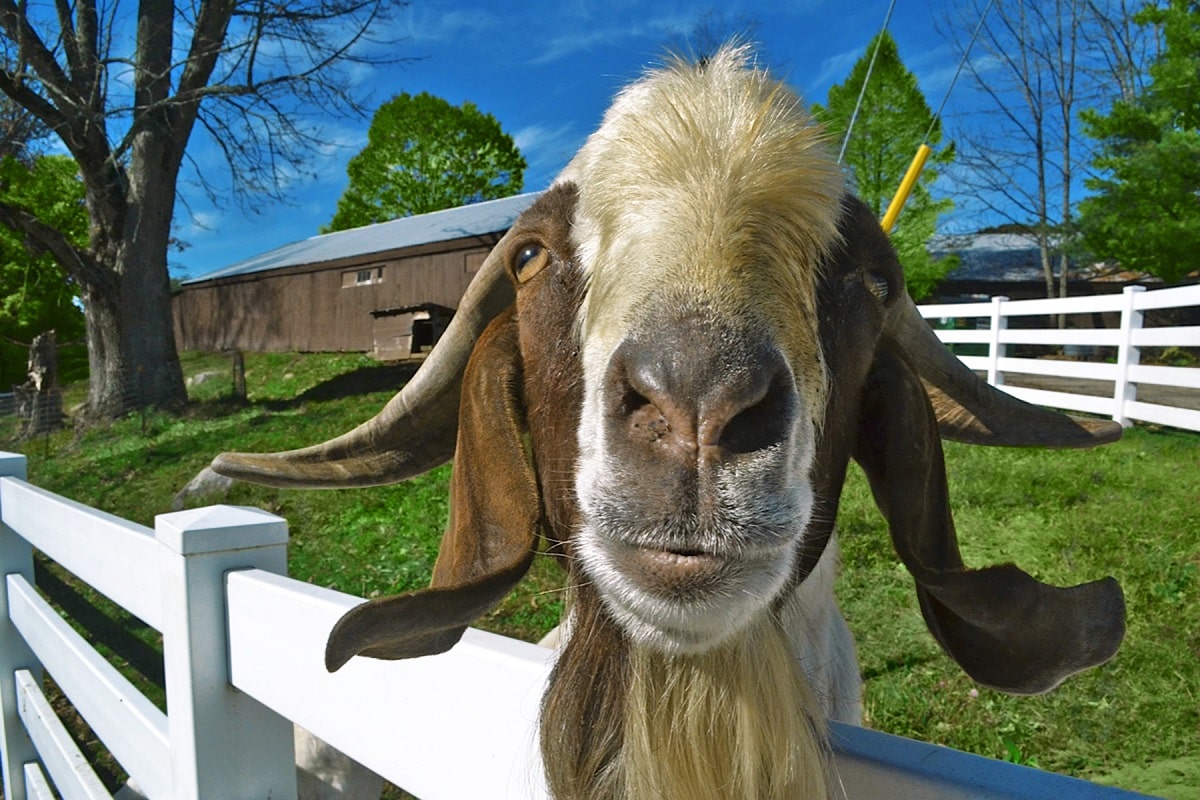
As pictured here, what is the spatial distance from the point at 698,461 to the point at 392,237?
29258 millimetres

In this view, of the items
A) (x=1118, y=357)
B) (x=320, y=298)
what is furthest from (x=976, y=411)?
(x=320, y=298)

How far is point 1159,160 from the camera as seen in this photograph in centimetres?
1888

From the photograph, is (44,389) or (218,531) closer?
(218,531)

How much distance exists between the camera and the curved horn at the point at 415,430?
2.18 meters

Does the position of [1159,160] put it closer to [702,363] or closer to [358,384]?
[358,384]

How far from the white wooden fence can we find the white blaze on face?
0.31 metres

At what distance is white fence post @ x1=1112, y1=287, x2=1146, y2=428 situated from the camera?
8844 mm

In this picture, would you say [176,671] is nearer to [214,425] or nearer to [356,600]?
[356,600]

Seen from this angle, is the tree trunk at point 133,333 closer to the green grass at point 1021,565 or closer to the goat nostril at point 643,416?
the green grass at point 1021,565

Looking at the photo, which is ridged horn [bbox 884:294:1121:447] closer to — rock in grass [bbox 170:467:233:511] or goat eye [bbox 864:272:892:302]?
goat eye [bbox 864:272:892:302]

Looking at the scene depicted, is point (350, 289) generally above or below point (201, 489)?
above

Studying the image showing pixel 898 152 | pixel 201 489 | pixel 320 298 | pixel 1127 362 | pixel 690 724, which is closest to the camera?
pixel 690 724

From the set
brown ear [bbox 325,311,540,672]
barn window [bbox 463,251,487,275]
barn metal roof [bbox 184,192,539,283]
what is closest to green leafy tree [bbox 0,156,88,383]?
barn metal roof [bbox 184,192,539,283]

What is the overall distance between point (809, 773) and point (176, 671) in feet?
5.40
